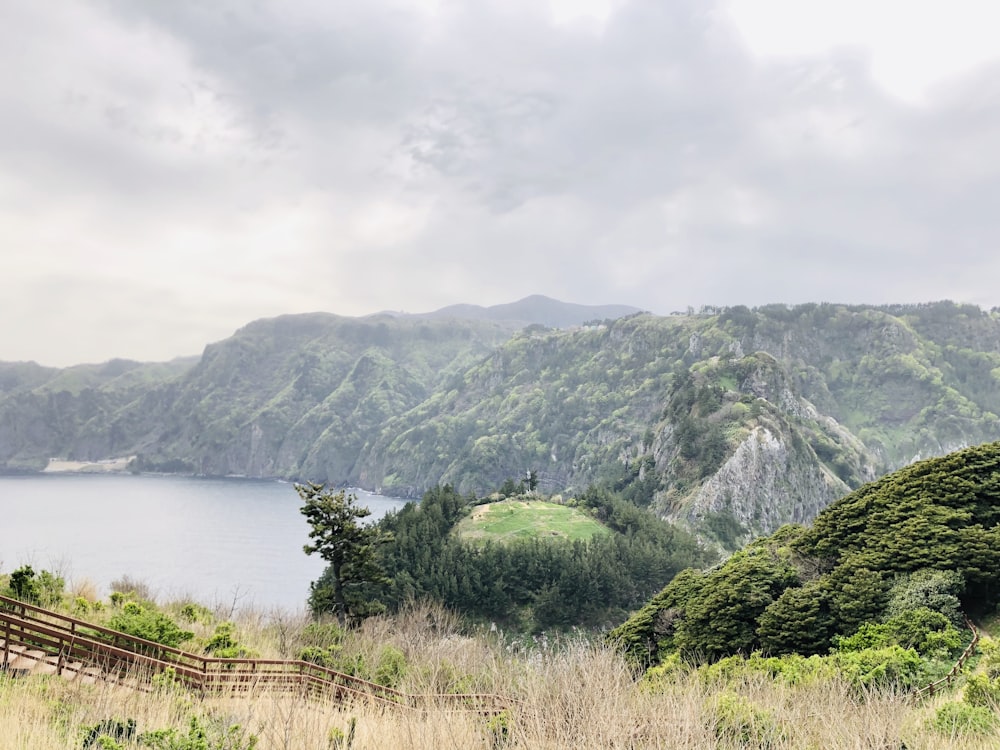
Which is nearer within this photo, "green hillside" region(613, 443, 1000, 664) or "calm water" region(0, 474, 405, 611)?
"green hillside" region(613, 443, 1000, 664)

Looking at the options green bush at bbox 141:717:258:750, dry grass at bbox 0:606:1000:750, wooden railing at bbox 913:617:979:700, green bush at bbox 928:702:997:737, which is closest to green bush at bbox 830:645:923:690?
wooden railing at bbox 913:617:979:700

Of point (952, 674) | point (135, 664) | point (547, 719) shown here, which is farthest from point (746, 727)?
point (135, 664)

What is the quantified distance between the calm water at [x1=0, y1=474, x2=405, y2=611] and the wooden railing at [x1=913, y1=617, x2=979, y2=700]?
53.0m

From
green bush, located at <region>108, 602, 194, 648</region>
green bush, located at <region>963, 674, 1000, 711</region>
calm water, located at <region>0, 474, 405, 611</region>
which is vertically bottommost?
calm water, located at <region>0, 474, 405, 611</region>

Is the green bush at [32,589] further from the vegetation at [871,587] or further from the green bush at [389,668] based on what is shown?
the vegetation at [871,587]

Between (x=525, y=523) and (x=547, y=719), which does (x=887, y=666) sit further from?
(x=525, y=523)

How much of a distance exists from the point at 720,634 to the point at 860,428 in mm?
211031

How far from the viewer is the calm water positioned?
84.1m

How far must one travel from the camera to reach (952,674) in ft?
39.7

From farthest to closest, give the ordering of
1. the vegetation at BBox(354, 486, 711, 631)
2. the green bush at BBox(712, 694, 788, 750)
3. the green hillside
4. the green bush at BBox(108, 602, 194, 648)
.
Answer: the vegetation at BBox(354, 486, 711, 631) → the green hillside → the green bush at BBox(108, 602, 194, 648) → the green bush at BBox(712, 694, 788, 750)

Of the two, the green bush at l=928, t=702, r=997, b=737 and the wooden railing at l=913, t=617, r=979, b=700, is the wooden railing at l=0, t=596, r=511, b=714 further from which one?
the wooden railing at l=913, t=617, r=979, b=700

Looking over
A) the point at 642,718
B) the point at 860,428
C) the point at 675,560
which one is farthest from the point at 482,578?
the point at 860,428

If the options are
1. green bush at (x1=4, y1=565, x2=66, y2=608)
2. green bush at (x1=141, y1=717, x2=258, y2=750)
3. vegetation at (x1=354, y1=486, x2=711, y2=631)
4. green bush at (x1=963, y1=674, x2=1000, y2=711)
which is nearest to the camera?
green bush at (x1=141, y1=717, x2=258, y2=750)

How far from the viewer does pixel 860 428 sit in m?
199
